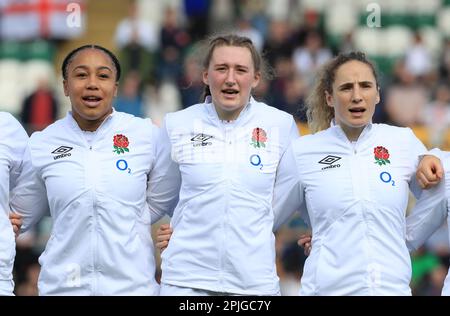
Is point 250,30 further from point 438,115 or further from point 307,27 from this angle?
point 438,115

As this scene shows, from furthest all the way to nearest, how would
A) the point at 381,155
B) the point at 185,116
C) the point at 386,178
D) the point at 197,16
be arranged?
the point at 197,16 < the point at 185,116 < the point at 381,155 < the point at 386,178

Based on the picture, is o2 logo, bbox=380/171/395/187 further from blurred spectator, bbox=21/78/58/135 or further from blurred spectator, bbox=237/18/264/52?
blurred spectator, bbox=237/18/264/52

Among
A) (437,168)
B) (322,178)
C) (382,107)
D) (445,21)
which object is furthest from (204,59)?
(445,21)

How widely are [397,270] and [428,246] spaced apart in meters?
6.06

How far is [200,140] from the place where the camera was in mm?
7184

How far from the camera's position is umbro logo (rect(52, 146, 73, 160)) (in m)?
7.20

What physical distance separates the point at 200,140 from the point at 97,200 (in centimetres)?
64

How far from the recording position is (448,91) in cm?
1543

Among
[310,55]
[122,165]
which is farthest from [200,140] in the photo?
[310,55]

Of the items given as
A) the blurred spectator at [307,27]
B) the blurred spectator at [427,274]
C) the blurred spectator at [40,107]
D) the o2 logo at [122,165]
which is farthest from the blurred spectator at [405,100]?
the o2 logo at [122,165]

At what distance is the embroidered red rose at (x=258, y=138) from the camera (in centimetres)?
718

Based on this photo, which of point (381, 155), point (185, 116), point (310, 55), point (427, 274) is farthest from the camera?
point (310, 55)

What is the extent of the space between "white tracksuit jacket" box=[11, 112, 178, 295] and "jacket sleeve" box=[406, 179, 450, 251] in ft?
4.50

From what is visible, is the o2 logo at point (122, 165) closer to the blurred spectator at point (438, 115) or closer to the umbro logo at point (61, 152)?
the umbro logo at point (61, 152)
